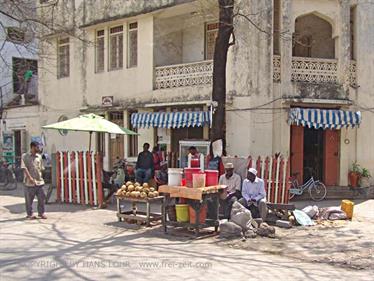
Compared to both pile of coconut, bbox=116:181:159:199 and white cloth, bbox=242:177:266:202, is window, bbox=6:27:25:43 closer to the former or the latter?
pile of coconut, bbox=116:181:159:199

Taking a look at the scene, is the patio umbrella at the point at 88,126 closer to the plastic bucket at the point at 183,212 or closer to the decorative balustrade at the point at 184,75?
the decorative balustrade at the point at 184,75

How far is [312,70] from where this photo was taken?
1552cm

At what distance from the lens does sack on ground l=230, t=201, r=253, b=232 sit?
916 centimetres

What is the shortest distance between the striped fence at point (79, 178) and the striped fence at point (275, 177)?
414 centimetres

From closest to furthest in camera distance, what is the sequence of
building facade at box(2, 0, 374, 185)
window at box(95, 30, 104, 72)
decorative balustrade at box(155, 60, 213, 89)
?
building facade at box(2, 0, 374, 185) < decorative balustrade at box(155, 60, 213, 89) < window at box(95, 30, 104, 72)

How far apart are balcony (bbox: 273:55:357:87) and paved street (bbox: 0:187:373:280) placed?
766 centimetres

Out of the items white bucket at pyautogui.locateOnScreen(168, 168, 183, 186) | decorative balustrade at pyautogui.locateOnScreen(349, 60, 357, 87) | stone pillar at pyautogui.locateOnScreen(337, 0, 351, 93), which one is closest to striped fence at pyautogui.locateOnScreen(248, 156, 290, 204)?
white bucket at pyautogui.locateOnScreen(168, 168, 183, 186)

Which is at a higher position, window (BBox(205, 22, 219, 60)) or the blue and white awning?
window (BBox(205, 22, 219, 60))

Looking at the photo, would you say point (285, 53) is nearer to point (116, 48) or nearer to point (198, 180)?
point (116, 48)

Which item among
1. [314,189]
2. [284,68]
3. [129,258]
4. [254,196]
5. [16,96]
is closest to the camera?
[129,258]

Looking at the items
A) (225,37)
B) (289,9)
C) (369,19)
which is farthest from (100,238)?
(369,19)

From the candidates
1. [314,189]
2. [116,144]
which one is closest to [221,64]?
[314,189]

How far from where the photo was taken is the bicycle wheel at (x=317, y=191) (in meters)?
14.7

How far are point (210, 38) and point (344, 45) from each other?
15.1ft
